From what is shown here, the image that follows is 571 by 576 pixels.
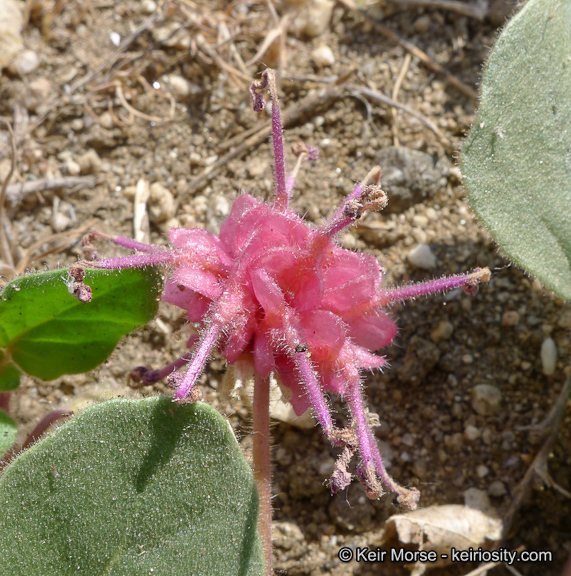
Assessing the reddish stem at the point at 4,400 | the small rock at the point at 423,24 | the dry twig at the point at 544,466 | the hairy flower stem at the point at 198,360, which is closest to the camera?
the hairy flower stem at the point at 198,360

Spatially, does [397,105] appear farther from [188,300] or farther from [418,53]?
[188,300]

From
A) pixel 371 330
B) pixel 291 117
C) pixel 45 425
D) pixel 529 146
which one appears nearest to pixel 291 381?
pixel 371 330

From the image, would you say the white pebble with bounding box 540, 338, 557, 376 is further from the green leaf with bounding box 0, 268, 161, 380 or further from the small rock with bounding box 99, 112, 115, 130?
the small rock with bounding box 99, 112, 115, 130

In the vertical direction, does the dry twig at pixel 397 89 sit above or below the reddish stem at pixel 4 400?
above

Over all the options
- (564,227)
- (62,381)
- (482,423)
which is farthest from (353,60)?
(62,381)

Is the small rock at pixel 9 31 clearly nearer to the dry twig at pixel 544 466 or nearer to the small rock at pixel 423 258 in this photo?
the small rock at pixel 423 258

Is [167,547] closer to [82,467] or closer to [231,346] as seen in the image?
[82,467]

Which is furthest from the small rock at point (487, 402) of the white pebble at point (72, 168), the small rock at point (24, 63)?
the small rock at point (24, 63)
